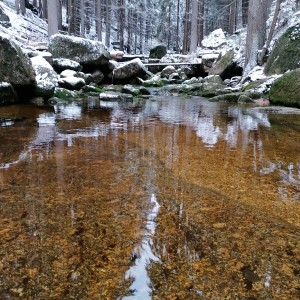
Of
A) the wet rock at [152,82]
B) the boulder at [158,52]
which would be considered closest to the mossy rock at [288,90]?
the wet rock at [152,82]

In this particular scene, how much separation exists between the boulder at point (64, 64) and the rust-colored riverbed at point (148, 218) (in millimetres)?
9438

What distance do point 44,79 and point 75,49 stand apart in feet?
18.0

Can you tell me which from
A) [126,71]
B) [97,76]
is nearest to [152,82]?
[126,71]

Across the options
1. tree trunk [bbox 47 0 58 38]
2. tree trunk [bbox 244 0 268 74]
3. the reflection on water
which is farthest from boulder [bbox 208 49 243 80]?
the reflection on water

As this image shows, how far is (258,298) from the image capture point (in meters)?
1.45

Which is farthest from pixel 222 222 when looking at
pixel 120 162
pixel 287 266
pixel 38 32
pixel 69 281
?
pixel 38 32

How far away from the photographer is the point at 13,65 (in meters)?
7.67

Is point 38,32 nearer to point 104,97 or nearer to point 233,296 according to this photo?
point 104,97

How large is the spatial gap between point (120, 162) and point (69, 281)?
2105 mm

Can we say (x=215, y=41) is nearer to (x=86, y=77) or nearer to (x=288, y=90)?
(x=86, y=77)

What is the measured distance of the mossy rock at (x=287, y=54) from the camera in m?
11.6

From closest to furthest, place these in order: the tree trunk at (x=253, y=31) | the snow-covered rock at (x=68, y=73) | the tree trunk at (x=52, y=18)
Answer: the snow-covered rock at (x=68, y=73) → the tree trunk at (x=253, y=31) → the tree trunk at (x=52, y=18)

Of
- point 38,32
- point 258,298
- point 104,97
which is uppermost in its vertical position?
point 38,32

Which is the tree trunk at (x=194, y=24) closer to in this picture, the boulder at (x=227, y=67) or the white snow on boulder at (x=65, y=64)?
the boulder at (x=227, y=67)
